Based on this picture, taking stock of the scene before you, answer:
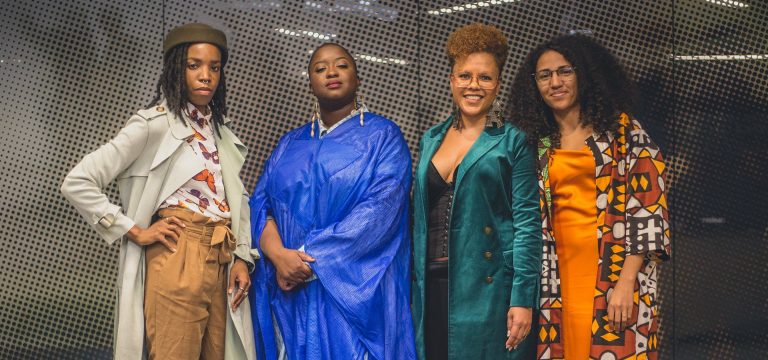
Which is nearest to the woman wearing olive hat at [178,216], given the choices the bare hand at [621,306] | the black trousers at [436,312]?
the black trousers at [436,312]

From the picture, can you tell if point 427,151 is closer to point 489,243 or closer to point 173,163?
point 489,243

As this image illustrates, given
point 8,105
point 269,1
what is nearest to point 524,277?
point 269,1

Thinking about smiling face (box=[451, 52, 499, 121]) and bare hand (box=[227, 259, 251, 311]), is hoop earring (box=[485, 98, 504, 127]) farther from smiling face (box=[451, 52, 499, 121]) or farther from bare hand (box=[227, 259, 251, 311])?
bare hand (box=[227, 259, 251, 311])

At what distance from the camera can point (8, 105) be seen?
456cm

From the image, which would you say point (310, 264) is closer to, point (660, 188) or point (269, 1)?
point (660, 188)

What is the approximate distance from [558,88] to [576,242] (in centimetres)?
63

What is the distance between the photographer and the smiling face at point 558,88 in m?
3.28

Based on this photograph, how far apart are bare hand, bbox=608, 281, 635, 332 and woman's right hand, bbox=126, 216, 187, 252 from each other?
1656 mm

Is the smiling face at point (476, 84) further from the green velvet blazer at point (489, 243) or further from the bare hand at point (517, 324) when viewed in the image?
the bare hand at point (517, 324)

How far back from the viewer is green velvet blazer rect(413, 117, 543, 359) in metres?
3.16

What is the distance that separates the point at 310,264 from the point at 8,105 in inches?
90.8

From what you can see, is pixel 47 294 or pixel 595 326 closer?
pixel 595 326

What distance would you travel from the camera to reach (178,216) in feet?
10.5

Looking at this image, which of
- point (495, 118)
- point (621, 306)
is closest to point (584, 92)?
point (495, 118)
